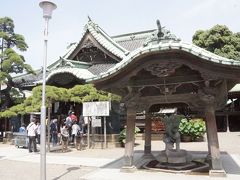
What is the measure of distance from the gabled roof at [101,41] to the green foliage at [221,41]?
15.9 m

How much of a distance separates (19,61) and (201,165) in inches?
661

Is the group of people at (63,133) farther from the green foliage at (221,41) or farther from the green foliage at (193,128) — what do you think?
the green foliage at (221,41)

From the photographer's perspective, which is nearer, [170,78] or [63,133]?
[170,78]

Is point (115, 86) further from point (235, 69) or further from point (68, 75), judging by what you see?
point (68, 75)

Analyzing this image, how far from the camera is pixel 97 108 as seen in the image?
1797 centimetres

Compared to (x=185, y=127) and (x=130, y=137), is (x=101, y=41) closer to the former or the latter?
(x=185, y=127)

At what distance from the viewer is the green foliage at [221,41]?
33.9m

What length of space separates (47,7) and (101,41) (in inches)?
537

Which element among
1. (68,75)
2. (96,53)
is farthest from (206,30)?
(68,75)

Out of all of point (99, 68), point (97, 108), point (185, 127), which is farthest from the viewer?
point (99, 68)

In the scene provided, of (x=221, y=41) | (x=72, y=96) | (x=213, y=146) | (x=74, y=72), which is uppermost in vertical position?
(x=221, y=41)

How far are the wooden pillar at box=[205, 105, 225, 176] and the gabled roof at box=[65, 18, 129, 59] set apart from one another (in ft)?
41.2

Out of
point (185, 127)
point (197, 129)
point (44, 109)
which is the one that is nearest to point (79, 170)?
point (44, 109)

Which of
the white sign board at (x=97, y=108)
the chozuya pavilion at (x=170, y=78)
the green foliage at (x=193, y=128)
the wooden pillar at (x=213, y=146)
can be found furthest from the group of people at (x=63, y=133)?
the wooden pillar at (x=213, y=146)
